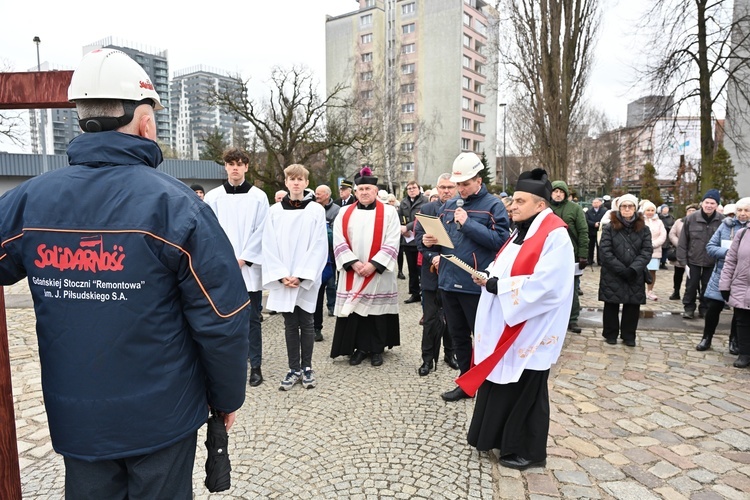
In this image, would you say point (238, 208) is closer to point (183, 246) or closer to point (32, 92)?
point (32, 92)

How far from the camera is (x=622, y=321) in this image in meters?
6.78

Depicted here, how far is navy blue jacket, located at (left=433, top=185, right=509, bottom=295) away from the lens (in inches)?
179

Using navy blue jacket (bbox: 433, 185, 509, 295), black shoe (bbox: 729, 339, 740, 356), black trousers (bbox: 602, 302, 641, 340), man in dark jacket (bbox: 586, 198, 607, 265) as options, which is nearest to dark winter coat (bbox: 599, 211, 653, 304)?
black trousers (bbox: 602, 302, 641, 340)

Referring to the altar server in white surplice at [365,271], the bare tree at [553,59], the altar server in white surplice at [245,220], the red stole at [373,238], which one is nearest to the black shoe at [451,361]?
the altar server in white surplice at [365,271]

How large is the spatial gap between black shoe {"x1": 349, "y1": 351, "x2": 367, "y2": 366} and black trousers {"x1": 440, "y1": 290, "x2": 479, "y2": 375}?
143cm

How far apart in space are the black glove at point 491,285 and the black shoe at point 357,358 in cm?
261

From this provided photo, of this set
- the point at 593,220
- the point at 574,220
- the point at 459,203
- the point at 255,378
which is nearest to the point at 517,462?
the point at 459,203

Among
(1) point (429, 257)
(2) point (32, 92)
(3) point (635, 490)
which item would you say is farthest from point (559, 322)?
(2) point (32, 92)

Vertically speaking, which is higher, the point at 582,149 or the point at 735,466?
the point at 582,149

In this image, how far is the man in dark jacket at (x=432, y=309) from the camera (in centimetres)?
533

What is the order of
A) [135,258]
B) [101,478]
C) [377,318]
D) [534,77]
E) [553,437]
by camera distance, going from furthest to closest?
[534,77], [377,318], [553,437], [101,478], [135,258]

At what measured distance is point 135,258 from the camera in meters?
1.73

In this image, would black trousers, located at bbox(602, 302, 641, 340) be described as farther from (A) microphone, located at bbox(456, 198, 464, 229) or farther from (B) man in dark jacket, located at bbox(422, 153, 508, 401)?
(A) microphone, located at bbox(456, 198, 464, 229)

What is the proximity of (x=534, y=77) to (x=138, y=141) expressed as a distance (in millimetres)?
17953
